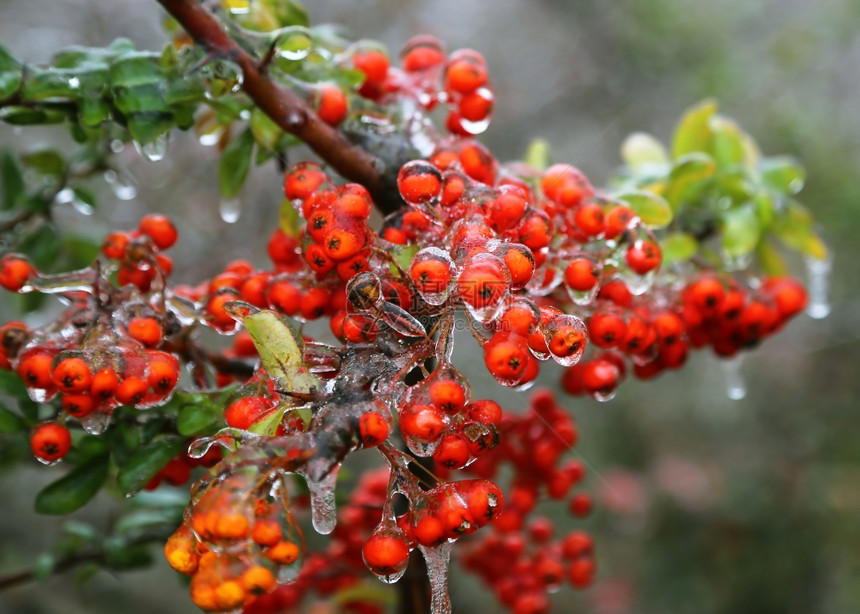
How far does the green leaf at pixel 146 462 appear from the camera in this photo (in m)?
1.21

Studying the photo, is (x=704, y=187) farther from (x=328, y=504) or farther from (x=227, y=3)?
(x=328, y=504)

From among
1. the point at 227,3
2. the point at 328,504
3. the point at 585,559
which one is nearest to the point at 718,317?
the point at 585,559

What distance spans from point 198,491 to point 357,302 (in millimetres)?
322

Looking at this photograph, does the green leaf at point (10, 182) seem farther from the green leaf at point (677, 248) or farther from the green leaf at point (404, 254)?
the green leaf at point (677, 248)

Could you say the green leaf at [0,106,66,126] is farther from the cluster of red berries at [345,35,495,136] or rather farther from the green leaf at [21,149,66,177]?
the cluster of red berries at [345,35,495,136]

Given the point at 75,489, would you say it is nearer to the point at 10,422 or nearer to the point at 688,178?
the point at 10,422

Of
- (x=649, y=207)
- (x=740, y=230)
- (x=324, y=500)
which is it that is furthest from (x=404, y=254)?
(x=740, y=230)

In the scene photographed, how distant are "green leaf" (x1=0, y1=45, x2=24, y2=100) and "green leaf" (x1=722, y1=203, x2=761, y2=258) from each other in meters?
1.42

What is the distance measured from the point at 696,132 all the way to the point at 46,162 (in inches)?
60.1

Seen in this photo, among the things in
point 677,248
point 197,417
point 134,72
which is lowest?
point 197,417

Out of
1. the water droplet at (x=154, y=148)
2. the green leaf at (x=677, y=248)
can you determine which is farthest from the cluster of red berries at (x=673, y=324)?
the water droplet at (x=154, y=148)

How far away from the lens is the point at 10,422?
1313 millimetres

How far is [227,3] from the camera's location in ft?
4.39

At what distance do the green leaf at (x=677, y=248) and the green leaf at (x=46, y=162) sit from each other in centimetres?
137
